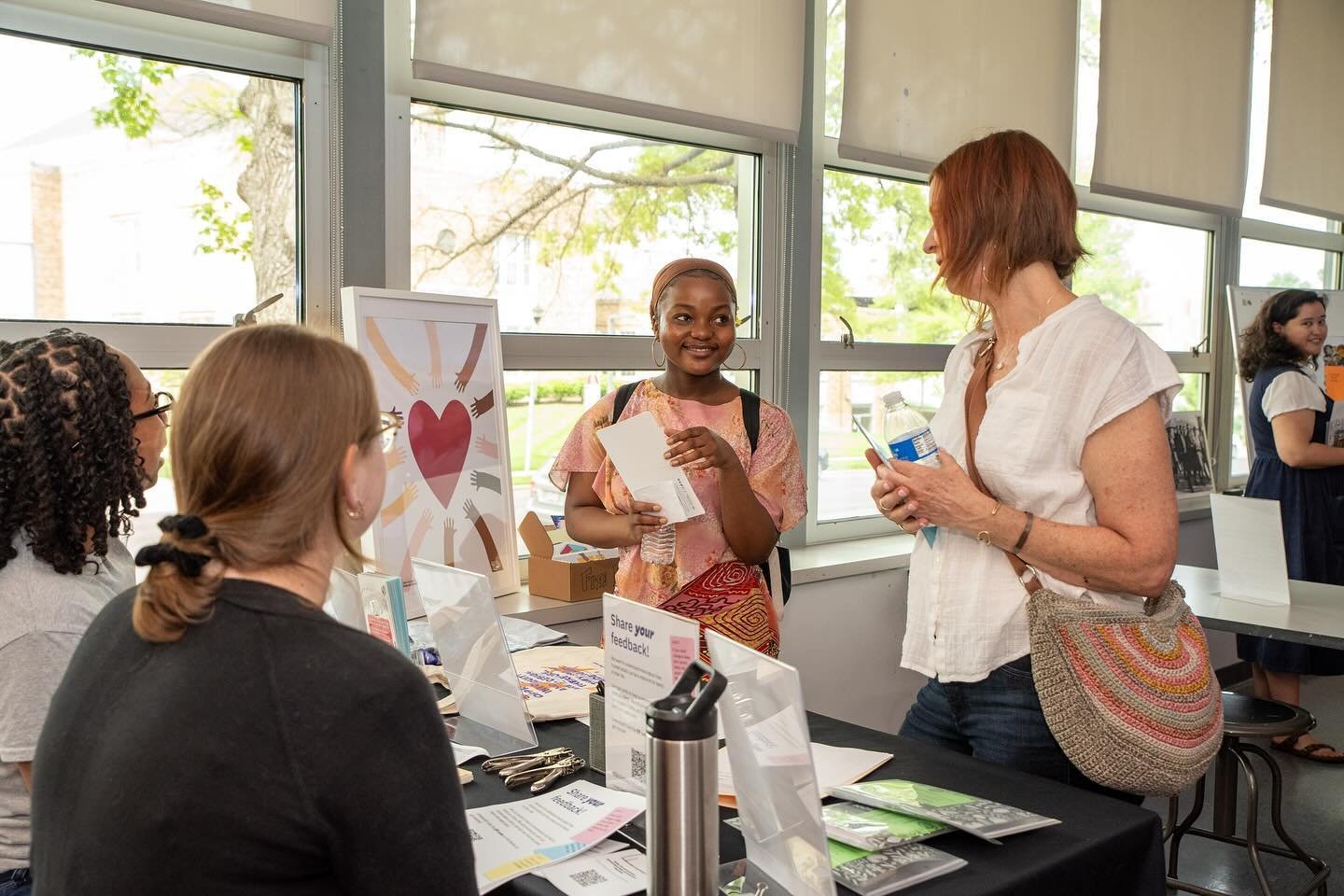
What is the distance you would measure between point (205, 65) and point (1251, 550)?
2.95 m

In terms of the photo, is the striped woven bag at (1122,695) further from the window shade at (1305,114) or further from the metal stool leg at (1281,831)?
the window shade at (1305,114)

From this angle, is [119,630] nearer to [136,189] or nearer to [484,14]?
[136,189]

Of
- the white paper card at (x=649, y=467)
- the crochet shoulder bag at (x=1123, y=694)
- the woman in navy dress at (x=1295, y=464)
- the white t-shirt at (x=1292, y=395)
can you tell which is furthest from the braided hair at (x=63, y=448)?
the white t-shirt at (x=1292, y=395)

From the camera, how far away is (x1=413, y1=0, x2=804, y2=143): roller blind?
2.68 metres

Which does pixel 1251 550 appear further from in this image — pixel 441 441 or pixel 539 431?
pixel 441 441

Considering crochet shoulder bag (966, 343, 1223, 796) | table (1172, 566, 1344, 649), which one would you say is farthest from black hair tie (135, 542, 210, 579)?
table (1172, 566, 1344, 649)

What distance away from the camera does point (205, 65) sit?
8.11ft

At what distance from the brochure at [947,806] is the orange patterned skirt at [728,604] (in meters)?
0.84

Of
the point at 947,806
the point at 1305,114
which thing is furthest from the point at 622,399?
the point at 1305,114

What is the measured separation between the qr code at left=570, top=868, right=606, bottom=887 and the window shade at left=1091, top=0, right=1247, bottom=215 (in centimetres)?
414

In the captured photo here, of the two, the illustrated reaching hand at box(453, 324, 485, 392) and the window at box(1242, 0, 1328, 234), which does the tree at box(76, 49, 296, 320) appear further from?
the window at box(1242, 0, 1328, 234)

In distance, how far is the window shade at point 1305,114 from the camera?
541cm

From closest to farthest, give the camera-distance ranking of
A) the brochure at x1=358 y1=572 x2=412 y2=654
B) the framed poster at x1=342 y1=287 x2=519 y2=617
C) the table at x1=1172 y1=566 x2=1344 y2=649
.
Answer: the brochure at x1=358 y1=572 x2=412 y2=654 → the framed poster at x1=342 y1=287 x2=519 y2=617 → the table at x1=1172 y1=566 x2=1344 y2=649

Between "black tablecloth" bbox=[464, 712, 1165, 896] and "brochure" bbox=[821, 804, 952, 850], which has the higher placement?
"brochure" bbox=[821, 804, 952, 850]
